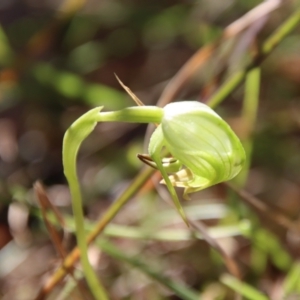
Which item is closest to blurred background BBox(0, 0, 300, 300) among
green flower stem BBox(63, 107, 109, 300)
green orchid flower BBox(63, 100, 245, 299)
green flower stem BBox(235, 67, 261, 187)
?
green flower stem BBox(235, 67, 261, 187)

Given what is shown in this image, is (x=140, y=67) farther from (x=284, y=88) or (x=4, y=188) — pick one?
(x=4, y=188)

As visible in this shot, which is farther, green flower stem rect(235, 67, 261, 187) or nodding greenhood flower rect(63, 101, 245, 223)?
green flower stem rect(235, 67, 261, 187)

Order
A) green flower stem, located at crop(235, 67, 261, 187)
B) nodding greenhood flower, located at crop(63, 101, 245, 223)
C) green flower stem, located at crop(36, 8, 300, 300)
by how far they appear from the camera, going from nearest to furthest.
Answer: nodding greenhood flower, located at crop(63, 101, 245, 223)
green flower stem, located at crop(36, 8, 300, 300)
green flower stem, located at crop(235, 67, 261, 187)

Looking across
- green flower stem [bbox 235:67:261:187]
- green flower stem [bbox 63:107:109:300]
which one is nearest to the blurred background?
green flower stem [bbox 235:67:261:187]

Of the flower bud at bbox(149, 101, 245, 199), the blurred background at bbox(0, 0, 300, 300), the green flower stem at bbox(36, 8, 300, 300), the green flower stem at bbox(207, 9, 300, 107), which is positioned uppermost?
the flower bud at bbox(149, 101, 245, 199)

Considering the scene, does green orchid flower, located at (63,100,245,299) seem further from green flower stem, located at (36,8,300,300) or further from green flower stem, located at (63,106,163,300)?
green flower stem, located at (36,8,300,300)

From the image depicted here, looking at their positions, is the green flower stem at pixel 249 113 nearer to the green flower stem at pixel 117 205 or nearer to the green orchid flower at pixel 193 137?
the green flower stem at pixel 117 205

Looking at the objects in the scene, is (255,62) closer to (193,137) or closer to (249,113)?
(249,113)

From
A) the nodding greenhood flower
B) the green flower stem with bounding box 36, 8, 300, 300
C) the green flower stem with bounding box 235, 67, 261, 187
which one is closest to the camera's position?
the nodding greenhood flower

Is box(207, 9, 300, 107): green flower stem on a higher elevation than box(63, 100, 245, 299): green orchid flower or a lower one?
lower

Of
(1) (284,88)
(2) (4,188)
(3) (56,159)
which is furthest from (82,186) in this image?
(1) (284,88)
